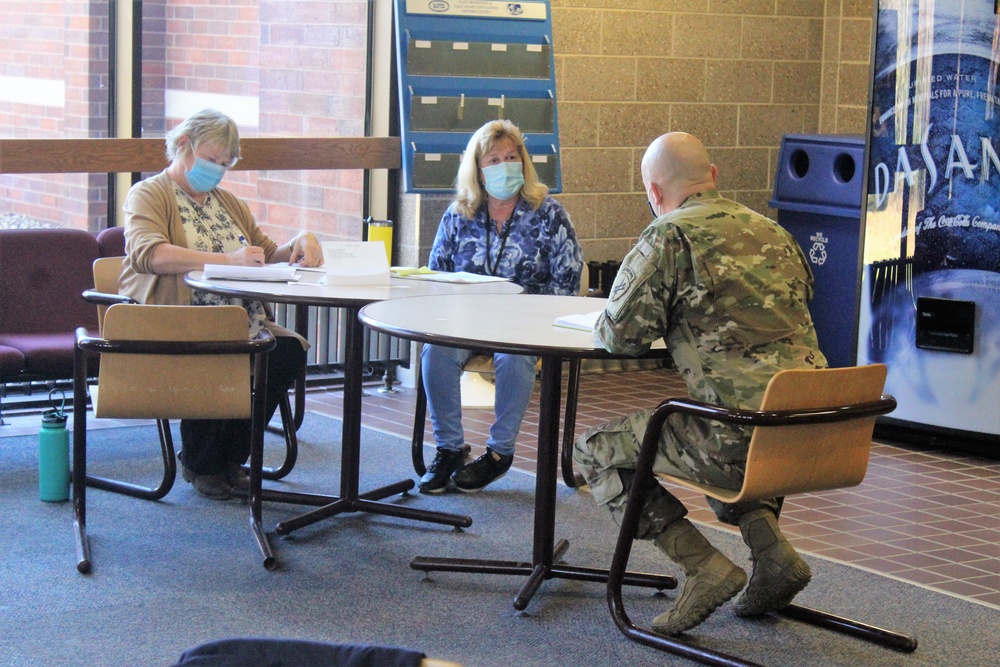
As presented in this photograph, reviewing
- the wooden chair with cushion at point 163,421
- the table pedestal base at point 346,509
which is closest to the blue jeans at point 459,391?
the table pedestal base at point 346,509

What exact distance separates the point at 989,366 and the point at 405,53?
2.64 metres

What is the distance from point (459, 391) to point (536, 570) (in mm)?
1067

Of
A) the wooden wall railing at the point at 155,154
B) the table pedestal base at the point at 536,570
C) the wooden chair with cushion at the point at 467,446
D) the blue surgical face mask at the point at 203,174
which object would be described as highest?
the wooden wall railing at the point at 155,154

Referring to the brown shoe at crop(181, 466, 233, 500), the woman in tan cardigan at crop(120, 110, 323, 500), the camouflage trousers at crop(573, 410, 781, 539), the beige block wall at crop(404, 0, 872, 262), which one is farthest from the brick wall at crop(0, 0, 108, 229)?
the camouflage trousers at crop(573, 410, 781, 539)

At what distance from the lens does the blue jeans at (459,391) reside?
421cm

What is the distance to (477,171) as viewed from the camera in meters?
4.35

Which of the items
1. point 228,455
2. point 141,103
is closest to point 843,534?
point 228,455

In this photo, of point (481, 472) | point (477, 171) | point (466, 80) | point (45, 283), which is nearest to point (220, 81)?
point (466, 80)

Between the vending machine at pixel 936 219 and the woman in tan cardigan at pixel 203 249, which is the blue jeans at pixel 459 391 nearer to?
the woman in tan cardigan at pixel 203 249

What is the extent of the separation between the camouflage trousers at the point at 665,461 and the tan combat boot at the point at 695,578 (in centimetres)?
4

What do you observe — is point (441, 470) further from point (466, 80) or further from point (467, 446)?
point (466, 80)

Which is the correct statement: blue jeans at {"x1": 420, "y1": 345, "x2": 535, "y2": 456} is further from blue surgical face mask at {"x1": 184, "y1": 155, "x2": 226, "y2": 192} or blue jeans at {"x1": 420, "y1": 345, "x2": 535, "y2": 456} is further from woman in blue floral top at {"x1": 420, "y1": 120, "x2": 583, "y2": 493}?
blue surgical face mask at {"x1": 184, "y1": 155, "x2": 226, "y2": 192}

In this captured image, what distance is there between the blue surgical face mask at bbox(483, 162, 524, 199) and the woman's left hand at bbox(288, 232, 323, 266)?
61 cm

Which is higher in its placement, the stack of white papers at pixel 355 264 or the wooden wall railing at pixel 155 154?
the wooden wall railing at pixel 155 154
